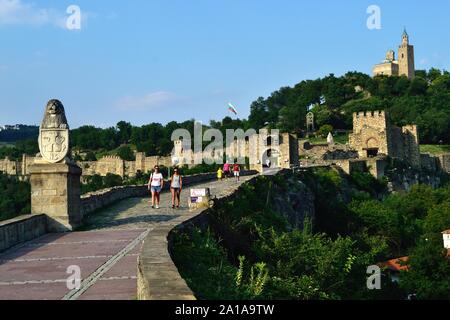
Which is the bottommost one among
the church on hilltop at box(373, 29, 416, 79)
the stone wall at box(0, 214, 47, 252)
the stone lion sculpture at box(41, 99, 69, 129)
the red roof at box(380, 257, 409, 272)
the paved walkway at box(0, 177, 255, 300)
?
the red roof at box(380, 257, 409, 272)

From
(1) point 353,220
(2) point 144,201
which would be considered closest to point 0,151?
(1) point 353,220

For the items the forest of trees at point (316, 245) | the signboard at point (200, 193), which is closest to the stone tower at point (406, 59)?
the forest of trees at point (316, 245)

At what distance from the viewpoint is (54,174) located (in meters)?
12.6

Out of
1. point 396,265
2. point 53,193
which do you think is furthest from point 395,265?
point 53,193

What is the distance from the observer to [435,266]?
3084 centimetres

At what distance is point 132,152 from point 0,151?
37.9 meters

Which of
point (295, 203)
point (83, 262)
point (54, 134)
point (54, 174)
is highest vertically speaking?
point (54, 134)

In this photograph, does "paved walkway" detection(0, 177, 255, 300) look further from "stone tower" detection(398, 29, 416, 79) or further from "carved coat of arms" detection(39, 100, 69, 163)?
"stone tower" detection(398, 29, 416, 79)

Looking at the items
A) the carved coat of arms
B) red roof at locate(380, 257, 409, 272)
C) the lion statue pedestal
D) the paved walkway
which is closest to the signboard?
the paved walkway

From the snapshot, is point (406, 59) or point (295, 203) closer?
point (295, 203)

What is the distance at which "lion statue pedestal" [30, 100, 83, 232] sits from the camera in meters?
12.5

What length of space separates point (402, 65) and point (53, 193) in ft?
482

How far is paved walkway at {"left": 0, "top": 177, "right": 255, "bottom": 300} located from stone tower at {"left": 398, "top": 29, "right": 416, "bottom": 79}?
471 ft

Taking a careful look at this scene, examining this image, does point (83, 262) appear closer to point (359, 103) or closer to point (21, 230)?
point (21, 230)
